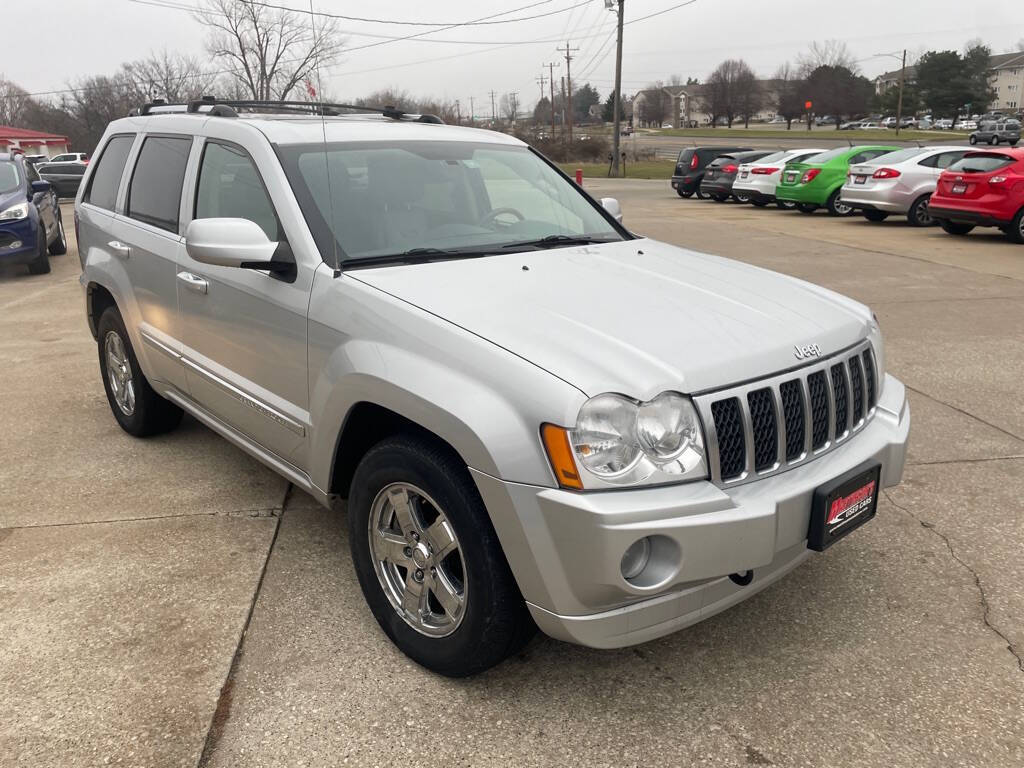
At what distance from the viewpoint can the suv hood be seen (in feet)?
7.84

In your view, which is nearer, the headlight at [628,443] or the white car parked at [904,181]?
the headlight at [628,443]

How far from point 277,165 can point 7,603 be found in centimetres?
195

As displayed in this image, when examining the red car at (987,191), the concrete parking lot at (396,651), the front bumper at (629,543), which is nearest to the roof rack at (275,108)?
the concrete parking lot at (396,651)

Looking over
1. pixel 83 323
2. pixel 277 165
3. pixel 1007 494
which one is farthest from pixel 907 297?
pixel 83 323

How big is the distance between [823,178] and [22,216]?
15323 millimetres

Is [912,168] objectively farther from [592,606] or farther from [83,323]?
[592,606]

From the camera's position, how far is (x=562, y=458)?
2.25 metres

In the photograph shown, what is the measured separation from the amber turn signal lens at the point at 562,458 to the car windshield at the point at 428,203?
3.96ft

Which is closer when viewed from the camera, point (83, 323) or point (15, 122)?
point (83, 323)

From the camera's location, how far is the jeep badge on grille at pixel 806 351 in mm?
2656

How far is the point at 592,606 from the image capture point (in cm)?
231

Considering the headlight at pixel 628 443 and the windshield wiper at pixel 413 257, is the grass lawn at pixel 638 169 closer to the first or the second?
the windshield wiper at pixel 413 257

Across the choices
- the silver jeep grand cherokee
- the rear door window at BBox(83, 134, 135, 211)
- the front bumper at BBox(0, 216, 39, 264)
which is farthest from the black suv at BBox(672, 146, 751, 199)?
the silver jeep grand cherokee

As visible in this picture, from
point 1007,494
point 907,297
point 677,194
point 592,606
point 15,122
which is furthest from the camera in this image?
point 15,122
